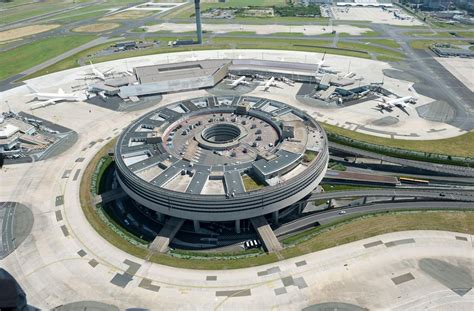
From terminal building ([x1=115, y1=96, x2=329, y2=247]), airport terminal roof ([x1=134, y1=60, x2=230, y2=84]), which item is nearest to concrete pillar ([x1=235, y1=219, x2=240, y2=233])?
terminal building ([x1=115, y1=96, x2=329, y2=247])

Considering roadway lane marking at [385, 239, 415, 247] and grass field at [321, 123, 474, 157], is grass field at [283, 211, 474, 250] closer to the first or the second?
roadway lane marking at [385, 239, 415, 247]

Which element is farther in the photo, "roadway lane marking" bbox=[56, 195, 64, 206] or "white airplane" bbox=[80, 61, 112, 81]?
"white airplane" bbox=[80, 61, 112, 81]

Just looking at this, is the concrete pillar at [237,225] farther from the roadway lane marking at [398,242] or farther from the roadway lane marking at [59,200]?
the roadway lane marking at [59,200]

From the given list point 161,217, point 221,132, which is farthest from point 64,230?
point 221,132

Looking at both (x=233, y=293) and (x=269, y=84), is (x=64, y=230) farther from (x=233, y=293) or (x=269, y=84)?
(x=269, y=84)

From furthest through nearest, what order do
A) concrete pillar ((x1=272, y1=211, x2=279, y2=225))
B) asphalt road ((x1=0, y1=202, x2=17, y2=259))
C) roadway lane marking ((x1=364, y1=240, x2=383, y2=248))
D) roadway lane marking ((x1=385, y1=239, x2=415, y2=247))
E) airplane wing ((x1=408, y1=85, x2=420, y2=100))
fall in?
airplane wing ((x1=408, y1=85, x2=420, y2=100)), concrete pillar ((x1=272, y1=211, x2=279, y2=225)), asphalt road ((x1=0, y1=202, x2=17, y2=259)), roadway lane marking ((x1=385, y1=239, x2=415, y2=247)), roadway lane marking ((x1=364, y1=240, x2=383, y2=248))

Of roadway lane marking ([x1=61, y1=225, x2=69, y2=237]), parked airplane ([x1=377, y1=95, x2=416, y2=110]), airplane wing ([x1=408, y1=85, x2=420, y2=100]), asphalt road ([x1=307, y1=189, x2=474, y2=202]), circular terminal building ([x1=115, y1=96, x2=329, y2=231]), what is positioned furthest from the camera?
airplane wing ([x1=408, y1=85, x2=420, y2=100])
